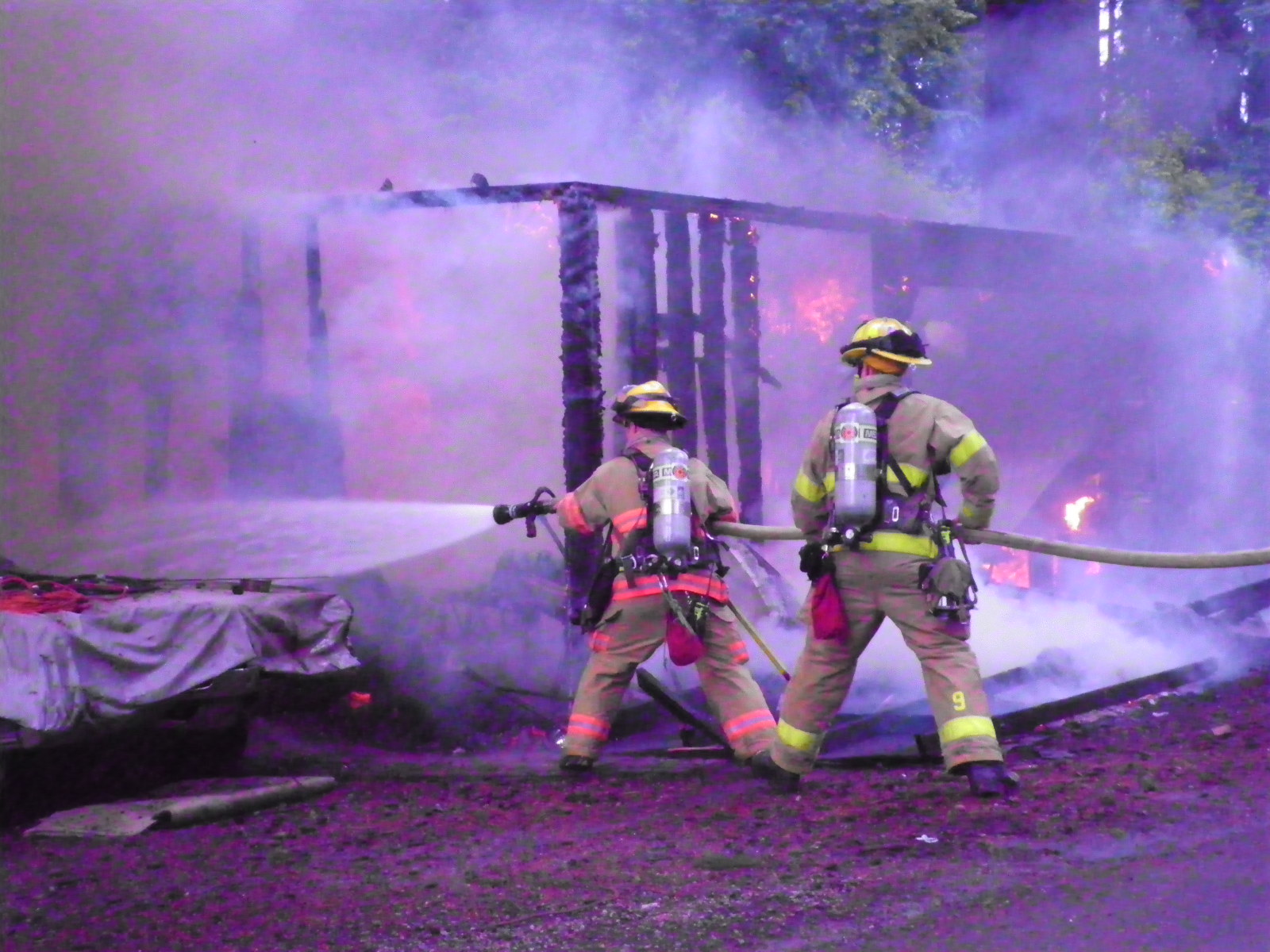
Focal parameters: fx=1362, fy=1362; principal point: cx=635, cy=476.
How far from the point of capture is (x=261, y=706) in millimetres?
5336

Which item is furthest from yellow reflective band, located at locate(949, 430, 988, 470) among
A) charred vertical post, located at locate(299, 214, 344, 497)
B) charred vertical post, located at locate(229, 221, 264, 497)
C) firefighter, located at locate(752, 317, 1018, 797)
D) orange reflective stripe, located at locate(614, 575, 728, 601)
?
charred vertical post, located at locate(229, 221, 264, 497)

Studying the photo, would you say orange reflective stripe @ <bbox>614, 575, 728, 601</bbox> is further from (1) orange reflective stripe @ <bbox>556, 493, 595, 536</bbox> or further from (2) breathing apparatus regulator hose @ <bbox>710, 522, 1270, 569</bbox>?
(2) breathing apparatus regulator hose @ <bbox>710, 522, 1270, 569</bbox>

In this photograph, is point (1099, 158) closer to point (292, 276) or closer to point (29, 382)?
point (292, 276)

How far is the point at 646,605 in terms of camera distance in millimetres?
5395

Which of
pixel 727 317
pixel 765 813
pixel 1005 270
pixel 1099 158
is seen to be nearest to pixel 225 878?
pixel 765 813

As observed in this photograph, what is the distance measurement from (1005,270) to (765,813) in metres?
6.06

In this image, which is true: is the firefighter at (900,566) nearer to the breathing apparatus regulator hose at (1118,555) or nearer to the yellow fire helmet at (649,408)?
the breathing apparatus regulator hose at (1118,555)

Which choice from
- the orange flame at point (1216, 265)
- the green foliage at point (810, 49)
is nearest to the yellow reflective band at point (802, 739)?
the green foliage at point (810, 49)

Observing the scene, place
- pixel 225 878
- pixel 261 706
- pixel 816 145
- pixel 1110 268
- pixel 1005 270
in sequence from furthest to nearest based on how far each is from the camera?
pixel 816 145 < pixel 1110 268 < pixel 1005 270 < pixel 261 706 < pixel 225 878

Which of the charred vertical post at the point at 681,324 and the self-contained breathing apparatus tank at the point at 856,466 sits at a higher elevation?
→ the charred vertical post at the point at 681,324

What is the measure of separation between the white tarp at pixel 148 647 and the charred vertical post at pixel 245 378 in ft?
7.55

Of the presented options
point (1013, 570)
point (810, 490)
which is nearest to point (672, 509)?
point (810, 490)

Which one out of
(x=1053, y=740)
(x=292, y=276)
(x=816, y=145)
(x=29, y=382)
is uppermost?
(x=816, y=145)

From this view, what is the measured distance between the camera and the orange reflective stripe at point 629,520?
5457 millimetres
